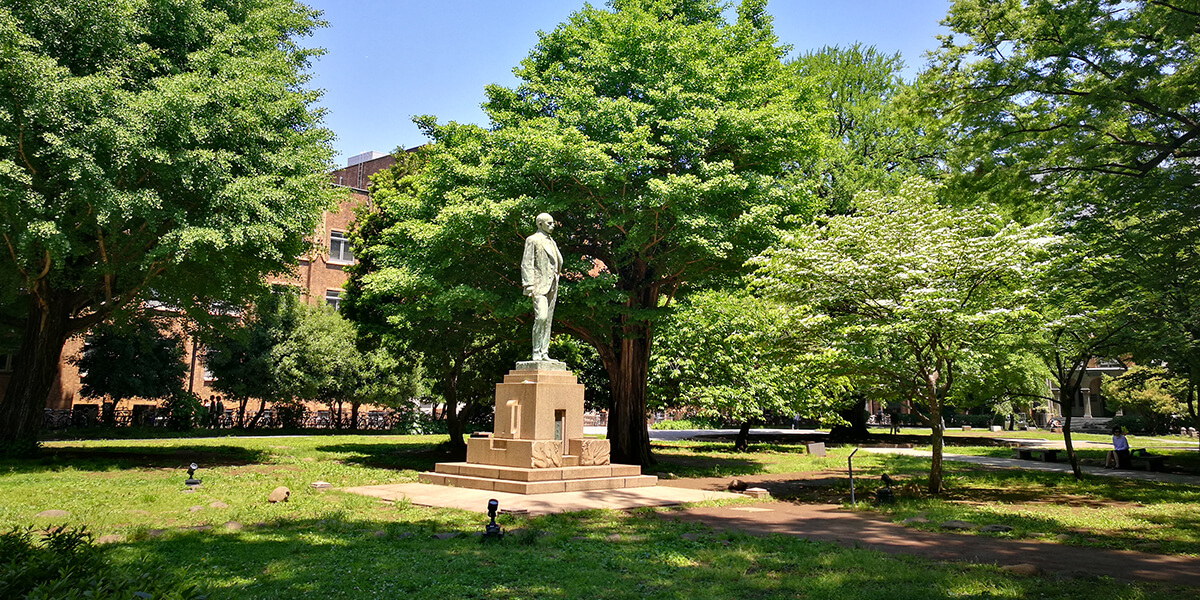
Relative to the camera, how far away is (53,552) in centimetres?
493

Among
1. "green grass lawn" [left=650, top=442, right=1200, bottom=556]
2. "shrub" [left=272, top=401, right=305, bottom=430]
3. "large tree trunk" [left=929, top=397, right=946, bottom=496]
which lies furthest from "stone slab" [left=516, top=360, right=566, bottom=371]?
"shrub" [left=272, top=401, right=305, bottom=430]

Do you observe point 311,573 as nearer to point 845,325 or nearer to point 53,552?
point 53,552

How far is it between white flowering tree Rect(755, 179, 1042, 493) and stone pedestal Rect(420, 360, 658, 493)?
4488 millimetres

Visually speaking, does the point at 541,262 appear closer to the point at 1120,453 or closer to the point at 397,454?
the point at 397,454

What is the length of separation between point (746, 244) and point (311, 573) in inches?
533

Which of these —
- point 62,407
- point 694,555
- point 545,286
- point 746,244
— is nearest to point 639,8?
point 746,244

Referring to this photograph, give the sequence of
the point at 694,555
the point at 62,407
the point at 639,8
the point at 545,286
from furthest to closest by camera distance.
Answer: the point at 62,407 < the point at 639,8 < the point at 545,286 < the point at 694,555

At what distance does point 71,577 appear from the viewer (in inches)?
170

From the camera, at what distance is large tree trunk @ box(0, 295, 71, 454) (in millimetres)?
19156

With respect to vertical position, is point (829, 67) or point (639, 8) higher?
point (829, 67)

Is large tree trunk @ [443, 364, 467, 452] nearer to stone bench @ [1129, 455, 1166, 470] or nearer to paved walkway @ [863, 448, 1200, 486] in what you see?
paved walkway @ [863, 448, 1200, 486]

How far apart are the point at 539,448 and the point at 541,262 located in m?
3.85

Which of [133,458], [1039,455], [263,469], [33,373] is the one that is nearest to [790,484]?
[263,469]

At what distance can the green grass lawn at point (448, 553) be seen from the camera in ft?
21.0
